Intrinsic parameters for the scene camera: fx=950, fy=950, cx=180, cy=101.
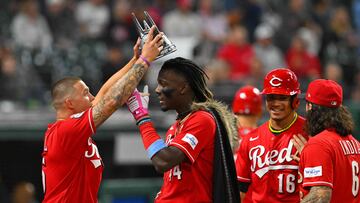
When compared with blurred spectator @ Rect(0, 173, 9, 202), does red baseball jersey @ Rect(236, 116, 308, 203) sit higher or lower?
higher

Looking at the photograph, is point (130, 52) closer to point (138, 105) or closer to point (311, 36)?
point (311, 36)

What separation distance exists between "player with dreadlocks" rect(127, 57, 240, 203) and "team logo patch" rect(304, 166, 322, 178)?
528 millimetres

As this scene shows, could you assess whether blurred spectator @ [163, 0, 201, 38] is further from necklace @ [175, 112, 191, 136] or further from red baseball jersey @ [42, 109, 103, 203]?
necklace @ [175, 112, 191, 136]

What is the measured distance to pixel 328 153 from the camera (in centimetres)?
670

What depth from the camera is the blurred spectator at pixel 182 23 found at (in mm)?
15602

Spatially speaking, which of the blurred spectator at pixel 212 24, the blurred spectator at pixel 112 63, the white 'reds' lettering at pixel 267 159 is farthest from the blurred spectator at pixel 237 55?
the white 'reds' lettering at pixel 267 159

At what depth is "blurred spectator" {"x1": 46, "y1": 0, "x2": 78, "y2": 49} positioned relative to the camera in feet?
49.0

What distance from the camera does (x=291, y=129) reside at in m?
7.39

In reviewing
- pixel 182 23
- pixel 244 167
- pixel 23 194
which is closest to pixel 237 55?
pixel 182 23

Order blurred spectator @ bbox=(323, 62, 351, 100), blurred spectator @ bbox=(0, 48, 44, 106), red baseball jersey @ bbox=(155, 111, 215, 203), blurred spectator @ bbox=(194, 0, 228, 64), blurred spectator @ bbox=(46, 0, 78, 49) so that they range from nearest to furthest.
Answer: red baseball jersey @ bbox=(155, 111, 215, 203) → blurred spectator @ bbox=(0, 48, 44, 106) → blurred spectator @ bbox=(46, 0, 78, 49) → blurred spectator @ bbox=(323, 62, 351, 100) → blurred spectator @ bbox=(194, 0, 228, 64)

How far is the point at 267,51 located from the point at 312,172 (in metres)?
9.25

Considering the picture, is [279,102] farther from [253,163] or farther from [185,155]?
[185,155]

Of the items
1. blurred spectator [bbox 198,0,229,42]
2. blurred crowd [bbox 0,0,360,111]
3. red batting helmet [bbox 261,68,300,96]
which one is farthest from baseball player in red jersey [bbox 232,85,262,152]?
blurred spectator [bbox 198,0,229,42]

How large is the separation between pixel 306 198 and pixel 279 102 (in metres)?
0.98
